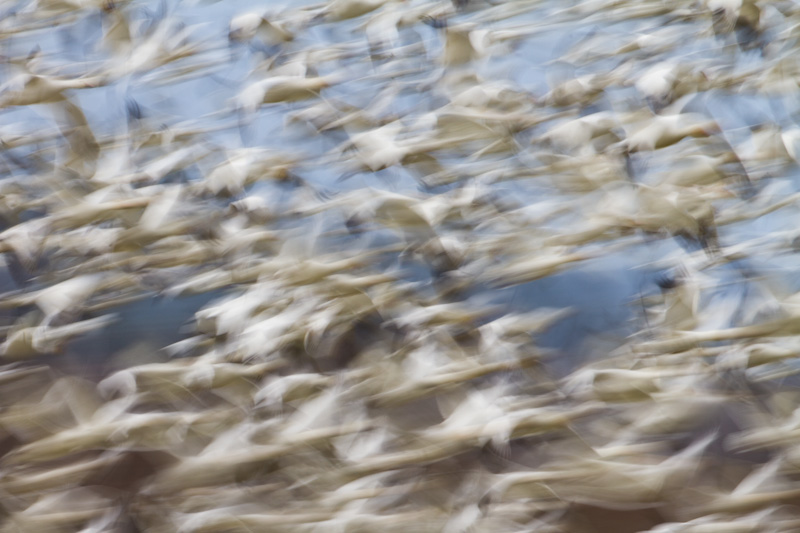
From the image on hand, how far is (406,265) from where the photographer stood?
1.43ft

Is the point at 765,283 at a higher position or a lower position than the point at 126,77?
lower

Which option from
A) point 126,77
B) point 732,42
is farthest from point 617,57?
point 126,77

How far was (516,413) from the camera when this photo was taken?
39cm

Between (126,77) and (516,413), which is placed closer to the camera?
(516,413)

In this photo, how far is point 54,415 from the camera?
1.42 ft

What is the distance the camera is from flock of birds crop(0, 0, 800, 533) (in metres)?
0.38

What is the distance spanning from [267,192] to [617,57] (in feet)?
0.70

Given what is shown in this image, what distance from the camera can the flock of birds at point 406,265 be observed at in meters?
0.38

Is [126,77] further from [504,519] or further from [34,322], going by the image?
[504,519]

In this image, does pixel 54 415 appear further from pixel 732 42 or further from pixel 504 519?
pixel 732 42

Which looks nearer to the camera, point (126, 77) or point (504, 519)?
point (504, 519)

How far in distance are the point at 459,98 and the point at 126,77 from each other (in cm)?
22

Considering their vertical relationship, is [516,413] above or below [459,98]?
below

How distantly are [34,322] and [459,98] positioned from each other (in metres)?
0.29
